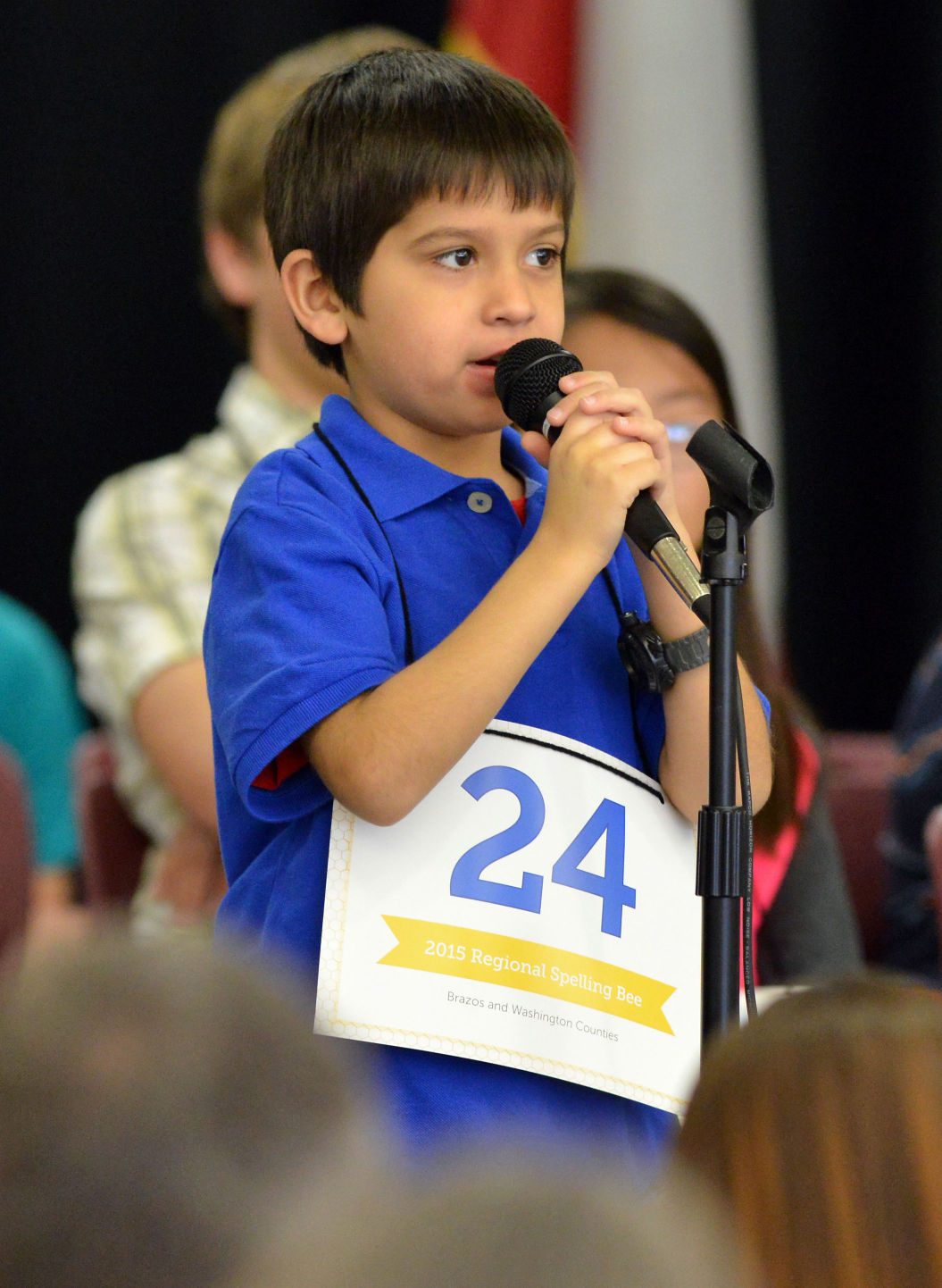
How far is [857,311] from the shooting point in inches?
154

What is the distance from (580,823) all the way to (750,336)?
2.83 m

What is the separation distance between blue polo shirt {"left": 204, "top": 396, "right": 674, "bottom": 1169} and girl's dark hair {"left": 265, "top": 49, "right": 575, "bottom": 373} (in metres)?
0.14

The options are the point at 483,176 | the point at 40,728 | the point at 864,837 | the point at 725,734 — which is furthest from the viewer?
the point at 40,728

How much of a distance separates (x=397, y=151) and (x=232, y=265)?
1.18 meters

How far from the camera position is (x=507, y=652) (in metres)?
1.10

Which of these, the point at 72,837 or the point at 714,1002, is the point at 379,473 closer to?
the point at 714,1002

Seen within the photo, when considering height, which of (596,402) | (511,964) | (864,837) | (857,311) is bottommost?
(511,964)

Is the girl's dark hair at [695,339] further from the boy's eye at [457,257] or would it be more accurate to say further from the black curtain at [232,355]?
the black curtain at [232,355]

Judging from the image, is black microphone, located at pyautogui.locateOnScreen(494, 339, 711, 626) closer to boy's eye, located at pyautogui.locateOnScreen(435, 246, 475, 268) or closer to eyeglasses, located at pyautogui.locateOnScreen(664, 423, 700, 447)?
boy's eye, located at pyautogui.locateOnScreen(435, 246, 475, 268)

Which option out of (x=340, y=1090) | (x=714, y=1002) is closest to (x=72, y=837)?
(x=714, y=1002)

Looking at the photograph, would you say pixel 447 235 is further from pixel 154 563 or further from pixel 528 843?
pixel 154 563

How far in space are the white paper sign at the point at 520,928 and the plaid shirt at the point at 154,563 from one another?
1117 mm

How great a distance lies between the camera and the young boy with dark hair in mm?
1120

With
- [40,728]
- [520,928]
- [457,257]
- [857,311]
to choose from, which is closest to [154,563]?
[40,728]
